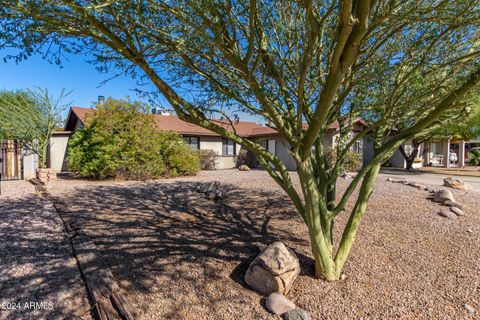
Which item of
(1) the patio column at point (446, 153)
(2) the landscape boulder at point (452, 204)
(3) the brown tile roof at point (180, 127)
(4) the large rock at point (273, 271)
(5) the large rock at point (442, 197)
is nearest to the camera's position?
(4) the large rock at point (273, 271)

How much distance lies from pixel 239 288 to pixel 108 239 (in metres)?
2.46

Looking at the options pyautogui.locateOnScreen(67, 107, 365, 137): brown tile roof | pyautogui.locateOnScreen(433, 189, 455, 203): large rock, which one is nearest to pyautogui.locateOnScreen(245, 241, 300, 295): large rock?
pyautogui.locateOnScreen(433, 189, 455, 203): large rock


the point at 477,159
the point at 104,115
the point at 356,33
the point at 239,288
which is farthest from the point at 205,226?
the point at 477,159

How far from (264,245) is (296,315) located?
1.61 metres

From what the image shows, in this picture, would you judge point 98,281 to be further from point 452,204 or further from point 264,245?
point 452,204

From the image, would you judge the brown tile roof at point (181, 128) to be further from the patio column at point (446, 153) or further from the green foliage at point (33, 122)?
the patio column at point (446, 153)

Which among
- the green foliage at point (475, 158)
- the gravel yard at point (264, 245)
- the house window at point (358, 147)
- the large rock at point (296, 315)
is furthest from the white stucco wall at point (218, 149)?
the green foliage at point (475, 158)

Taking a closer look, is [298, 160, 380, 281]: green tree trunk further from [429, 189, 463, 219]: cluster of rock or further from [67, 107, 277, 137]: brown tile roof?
[67, 107, 277, 137]: brown tile roof

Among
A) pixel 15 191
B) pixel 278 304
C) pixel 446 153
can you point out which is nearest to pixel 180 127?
pixel 15 191

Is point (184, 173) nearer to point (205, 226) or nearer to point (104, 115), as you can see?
point (104, 115)

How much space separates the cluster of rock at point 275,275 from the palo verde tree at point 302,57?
39cm

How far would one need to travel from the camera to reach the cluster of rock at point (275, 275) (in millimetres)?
3016

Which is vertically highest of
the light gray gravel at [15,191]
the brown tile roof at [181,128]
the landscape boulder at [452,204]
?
the brown tile roof at [181,128]

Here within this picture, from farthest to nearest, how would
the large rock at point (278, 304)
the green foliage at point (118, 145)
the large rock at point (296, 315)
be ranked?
the green foliage at point (118, 145), the large rock at point (278, 304), the large rock at point (296, 315)
